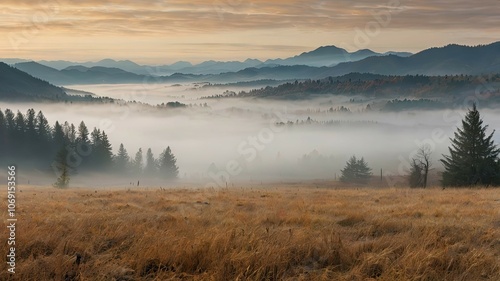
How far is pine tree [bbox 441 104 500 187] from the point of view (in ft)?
185

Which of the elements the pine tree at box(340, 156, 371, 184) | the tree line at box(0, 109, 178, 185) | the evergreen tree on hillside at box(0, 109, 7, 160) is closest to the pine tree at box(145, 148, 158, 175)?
the tree line at box(0, 109, 178, 185)

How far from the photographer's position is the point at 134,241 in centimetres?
735

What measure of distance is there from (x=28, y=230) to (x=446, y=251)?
24.1 ft

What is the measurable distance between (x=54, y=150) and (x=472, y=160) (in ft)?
442

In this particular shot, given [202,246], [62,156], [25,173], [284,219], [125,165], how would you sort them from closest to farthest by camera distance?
1. [202,246]
2. [284,219]
3. [62,156]
4. [25,173]
5. [125,165]

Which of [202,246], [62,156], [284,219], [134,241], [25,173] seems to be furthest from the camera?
[25,173]

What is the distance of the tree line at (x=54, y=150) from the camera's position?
13612cm

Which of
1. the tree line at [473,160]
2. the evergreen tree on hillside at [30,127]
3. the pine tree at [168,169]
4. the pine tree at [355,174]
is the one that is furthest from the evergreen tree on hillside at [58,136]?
the tree line at [473,160]

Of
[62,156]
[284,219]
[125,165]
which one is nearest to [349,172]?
[125,165]

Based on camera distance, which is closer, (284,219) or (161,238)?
(161,238)

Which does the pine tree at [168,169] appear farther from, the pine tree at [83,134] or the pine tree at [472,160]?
the pine tree at [472,160]

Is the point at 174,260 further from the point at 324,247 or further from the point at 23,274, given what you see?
the point at 324,247

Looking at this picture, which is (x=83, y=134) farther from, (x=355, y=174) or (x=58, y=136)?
(x=355, y=174)

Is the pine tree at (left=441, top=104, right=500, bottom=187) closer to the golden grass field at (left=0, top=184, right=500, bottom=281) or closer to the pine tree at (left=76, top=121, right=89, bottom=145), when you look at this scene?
the golden grass field at (left=0, top=184, right=500, bottom=281)
